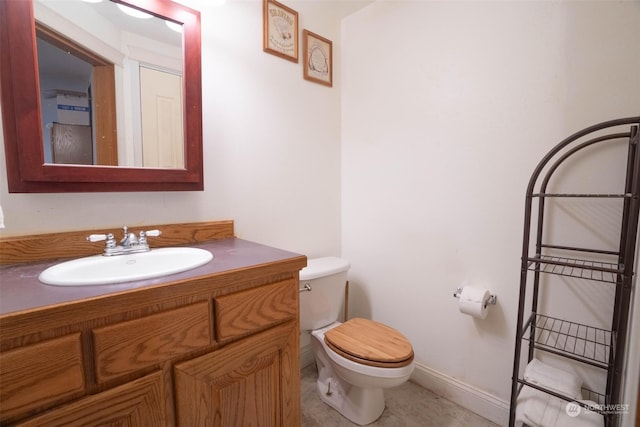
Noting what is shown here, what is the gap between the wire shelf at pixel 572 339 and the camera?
3.70ft

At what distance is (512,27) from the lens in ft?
4.24

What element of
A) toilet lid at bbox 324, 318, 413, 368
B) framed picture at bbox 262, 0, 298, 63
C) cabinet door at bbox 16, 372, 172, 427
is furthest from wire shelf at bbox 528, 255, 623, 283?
framed picture at bbox 262, 0, 298, 63

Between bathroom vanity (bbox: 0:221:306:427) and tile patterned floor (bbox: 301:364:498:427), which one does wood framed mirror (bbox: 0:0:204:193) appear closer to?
bathroom vanity (bbox: 0:221:306:427)

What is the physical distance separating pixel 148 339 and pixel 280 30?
1.61 meters

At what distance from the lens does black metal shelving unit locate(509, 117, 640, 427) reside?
38.1 inches

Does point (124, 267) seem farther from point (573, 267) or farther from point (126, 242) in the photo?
point (573, 267)

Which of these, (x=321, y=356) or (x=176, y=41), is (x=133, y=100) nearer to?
(x=176, y=41)

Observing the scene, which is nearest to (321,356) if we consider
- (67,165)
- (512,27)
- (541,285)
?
(541,285)

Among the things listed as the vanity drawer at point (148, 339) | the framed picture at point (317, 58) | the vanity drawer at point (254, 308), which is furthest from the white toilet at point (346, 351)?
the framed picture at point (317, 58)

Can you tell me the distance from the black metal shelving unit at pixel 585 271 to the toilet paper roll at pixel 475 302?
163 mm

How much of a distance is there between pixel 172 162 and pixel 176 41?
19.7 inches

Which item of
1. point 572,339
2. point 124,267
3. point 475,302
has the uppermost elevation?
point 124,267

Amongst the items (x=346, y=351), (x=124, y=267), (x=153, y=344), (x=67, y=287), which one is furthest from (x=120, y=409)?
(x=346, y=351)

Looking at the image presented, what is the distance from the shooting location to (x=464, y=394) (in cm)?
151
